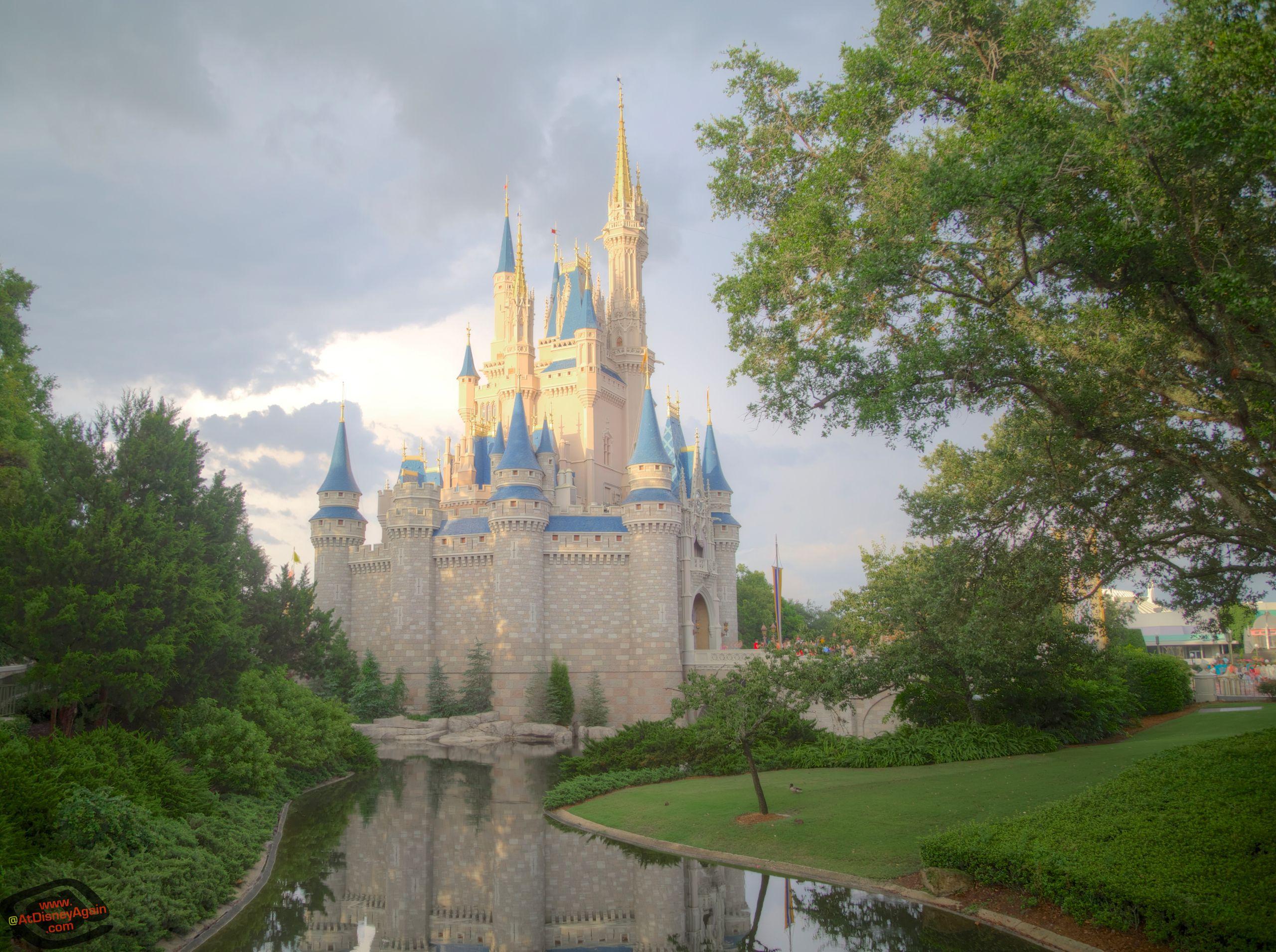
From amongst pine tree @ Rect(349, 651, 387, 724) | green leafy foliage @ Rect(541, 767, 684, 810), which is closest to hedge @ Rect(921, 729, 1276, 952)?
green leafy foliage @ Rect(541, 767, 684, 810)

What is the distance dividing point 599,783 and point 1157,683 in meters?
18.9

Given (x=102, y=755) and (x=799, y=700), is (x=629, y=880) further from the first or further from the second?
(x=102, y=755)

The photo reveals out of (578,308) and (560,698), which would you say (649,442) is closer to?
(578,308)

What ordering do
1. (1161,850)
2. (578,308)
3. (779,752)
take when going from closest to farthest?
(1161,850)
(779,752)
(578,308)

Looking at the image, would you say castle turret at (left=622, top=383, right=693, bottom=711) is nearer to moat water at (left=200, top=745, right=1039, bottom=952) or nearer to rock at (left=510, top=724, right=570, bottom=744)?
rock at (left=510, top=724, right=570, bottom=744)

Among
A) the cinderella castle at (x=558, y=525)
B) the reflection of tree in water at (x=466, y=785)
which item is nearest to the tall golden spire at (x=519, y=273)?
the cinderella castle at (x=558, y=525)

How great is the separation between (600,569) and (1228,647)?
50.4 meters

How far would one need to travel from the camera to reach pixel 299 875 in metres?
14.1

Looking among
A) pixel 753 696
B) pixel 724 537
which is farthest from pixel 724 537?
pixel 753 696

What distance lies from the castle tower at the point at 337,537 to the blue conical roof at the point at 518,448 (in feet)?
33.3

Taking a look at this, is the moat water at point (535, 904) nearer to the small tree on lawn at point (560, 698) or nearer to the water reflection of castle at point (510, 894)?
the water reflection of castle at point (510, 894)

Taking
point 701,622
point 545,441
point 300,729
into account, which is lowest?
point 300,729

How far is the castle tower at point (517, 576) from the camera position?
39781mm

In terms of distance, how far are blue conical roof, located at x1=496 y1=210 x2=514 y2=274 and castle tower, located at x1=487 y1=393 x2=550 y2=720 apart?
607 inches
